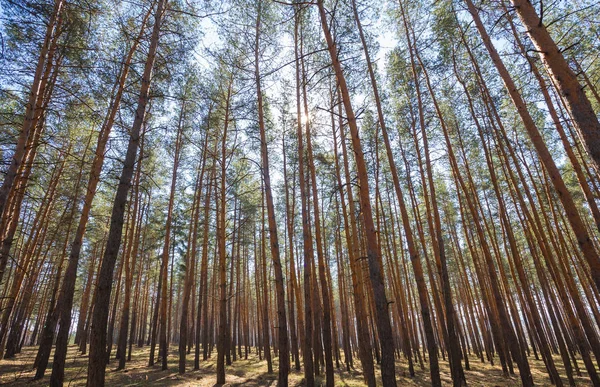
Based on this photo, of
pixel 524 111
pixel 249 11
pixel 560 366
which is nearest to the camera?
pixel 524 111

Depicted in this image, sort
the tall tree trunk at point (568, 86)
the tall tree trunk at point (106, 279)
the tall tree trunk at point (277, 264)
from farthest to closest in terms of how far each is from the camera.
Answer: the tall tree trunk at point (277, 264) → the tall tree trunk at point (106, 279) → the tall tree trunk at point (568, 86)

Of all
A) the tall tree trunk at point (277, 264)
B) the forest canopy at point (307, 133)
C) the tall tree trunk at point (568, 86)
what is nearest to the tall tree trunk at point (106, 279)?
the forest canopy at point (307, 133)

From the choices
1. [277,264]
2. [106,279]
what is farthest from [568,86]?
[106,279]

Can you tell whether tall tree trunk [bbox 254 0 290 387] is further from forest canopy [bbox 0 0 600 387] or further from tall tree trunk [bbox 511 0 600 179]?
tall tree trunk [bbox 511 0 600 179]

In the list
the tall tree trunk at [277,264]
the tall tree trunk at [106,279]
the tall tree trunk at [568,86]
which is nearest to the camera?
the tall tree trunk at [568,86]

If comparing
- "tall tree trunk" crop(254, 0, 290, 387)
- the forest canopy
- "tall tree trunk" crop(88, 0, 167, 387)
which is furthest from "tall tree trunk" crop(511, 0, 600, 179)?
"tall tree trunk" crop(88, 0, 167, 387)

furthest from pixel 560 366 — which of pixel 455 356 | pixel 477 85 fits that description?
pixel 477 85

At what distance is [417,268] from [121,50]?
1028 centimetres

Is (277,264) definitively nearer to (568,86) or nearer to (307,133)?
Result: (307,133)

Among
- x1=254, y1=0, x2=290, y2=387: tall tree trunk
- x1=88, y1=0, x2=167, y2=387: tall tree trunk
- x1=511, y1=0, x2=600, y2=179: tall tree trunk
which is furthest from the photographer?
x1=254, y1=0, x2=290, y2=387: tall tree trunk

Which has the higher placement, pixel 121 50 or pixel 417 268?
pixel 121 50

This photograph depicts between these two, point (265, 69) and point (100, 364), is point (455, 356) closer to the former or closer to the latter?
point (100, 364)

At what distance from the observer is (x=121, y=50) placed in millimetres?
7934

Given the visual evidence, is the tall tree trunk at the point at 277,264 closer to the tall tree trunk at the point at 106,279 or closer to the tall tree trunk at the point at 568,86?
the tall tree trunk at the point at 106,279
